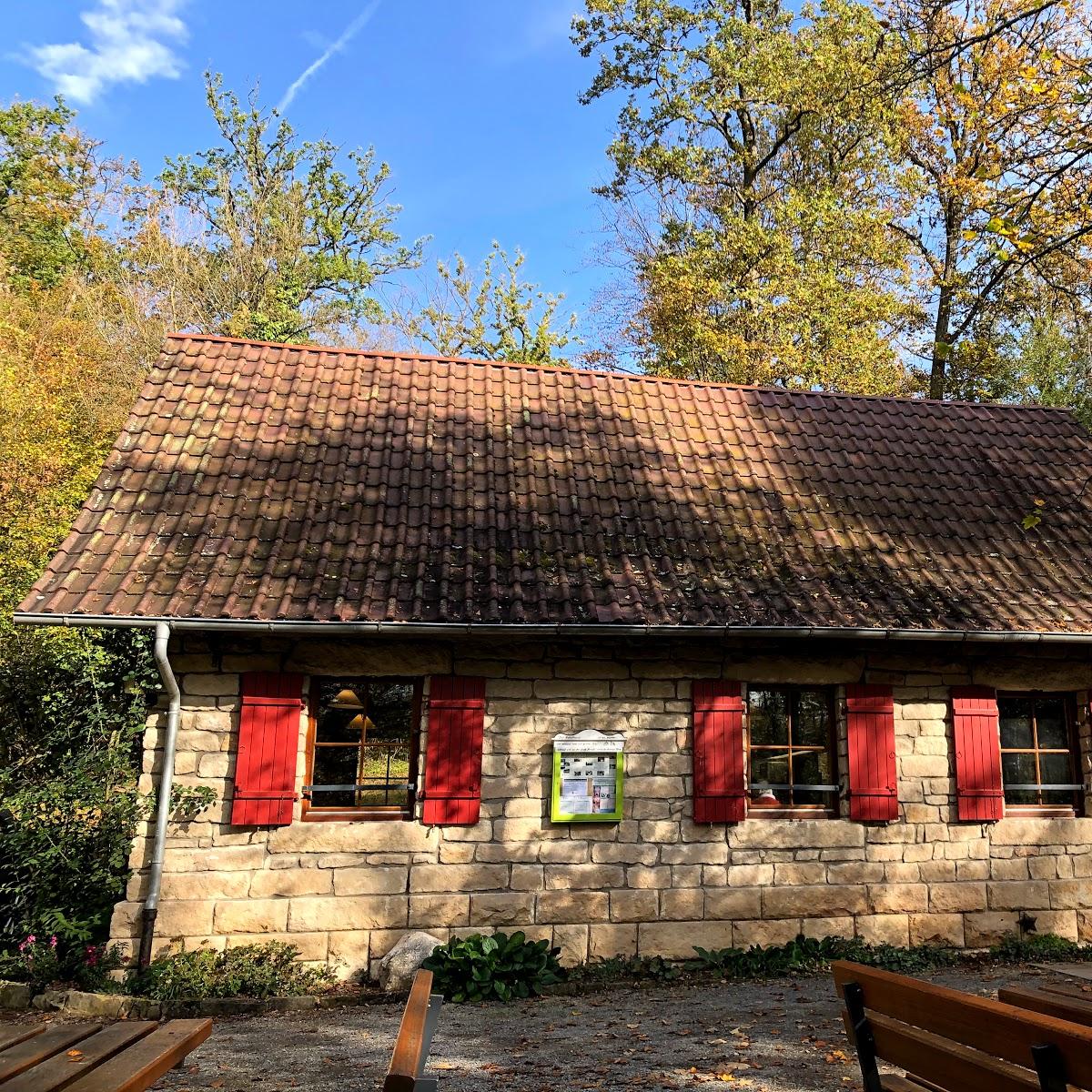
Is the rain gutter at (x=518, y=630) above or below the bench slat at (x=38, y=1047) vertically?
above

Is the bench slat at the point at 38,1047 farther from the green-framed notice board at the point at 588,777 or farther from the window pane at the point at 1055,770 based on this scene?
the window pane at the point at 1055,770

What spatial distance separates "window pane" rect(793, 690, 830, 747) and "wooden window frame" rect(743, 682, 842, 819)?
0.02 m

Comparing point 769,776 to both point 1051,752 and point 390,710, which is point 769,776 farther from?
point 390,710

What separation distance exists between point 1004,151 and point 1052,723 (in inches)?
204

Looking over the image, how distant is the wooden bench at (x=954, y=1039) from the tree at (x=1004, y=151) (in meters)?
4.15

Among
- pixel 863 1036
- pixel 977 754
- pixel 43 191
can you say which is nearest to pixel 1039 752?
pixel 977 754

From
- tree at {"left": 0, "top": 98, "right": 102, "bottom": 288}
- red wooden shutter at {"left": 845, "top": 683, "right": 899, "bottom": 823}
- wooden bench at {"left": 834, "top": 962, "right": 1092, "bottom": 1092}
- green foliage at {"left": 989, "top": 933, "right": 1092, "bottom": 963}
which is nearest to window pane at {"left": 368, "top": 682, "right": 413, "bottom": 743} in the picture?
red wooden shutter at {"left": 845, "top": 683, "right": 899, "bottom": 823}

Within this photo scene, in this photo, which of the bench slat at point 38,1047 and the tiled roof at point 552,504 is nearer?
the bench slat at point 38,1047

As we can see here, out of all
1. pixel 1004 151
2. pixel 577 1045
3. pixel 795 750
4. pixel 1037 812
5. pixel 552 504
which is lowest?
pixel 577 1045

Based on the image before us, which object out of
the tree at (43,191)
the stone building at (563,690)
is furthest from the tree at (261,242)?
the stone building at (563,690)

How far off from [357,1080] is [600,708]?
3165 millimetres

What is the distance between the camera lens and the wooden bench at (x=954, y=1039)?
2.39 metres

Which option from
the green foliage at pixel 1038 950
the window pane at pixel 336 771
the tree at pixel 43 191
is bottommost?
the green foliage at pixel 1038 950

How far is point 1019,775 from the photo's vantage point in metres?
7.70
